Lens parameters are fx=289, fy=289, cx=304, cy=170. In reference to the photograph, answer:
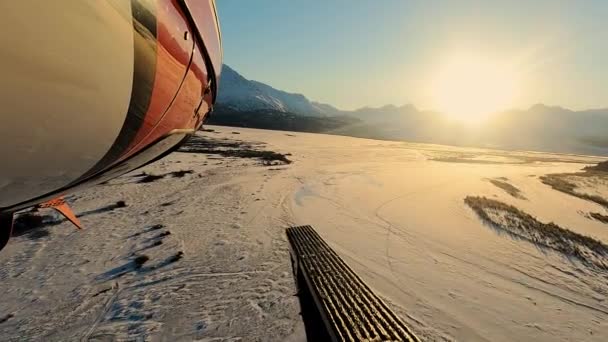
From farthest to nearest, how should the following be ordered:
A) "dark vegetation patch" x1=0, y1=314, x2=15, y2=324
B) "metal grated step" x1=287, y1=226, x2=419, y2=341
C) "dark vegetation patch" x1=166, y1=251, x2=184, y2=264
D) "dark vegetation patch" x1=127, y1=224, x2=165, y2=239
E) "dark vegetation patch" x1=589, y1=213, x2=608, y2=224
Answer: "dark vegetation patch" x1=589, y1=213, x2=608, y2=224, "dark vegetation patch" x1=127, y1=224, x2=165, y2=239, "dark vegetation patch" x1=166, y1=251, x2=184, y2=264, "dark vegetation patch" x1=0, y1=314, x2=15, y2=324, "metal grated step" x1=287, y1=226, x2=419, y2=341

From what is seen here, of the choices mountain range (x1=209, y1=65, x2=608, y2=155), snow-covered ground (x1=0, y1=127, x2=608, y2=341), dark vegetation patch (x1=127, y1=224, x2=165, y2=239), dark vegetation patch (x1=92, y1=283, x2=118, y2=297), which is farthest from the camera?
mountain range (x1=209, y1=65, x2=608, y2=155)

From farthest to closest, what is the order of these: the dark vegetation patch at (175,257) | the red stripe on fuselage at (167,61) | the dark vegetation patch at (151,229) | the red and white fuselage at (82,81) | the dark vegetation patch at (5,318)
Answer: the dark vegetation patch at (151,229), the dark vegetation patch at (175,257), the dark vegetation patch at (5,318), the red stripe on fuselage at (167,61), the red and white fuselage at (82,81)

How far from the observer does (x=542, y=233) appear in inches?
401

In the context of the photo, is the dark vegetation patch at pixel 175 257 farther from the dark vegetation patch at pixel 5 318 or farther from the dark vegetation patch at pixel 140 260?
the dark vegetation patch at pixel 5 318

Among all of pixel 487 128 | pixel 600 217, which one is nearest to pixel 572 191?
pixel 600 217

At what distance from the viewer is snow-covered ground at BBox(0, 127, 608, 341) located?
528 cm

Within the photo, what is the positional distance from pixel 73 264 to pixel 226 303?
4.27m

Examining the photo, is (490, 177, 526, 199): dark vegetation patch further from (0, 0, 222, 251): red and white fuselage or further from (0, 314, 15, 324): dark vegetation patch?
(0, 314, 15, 324): dark vegetation patch

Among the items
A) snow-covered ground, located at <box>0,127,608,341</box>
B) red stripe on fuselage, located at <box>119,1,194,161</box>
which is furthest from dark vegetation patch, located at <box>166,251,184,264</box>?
red stripe on fuselage, located at <box>119,1,194,161</box>

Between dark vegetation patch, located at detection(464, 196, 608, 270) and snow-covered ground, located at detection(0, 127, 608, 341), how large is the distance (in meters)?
0.53

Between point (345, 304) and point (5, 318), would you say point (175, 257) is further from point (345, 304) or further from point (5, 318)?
point (345, 304)

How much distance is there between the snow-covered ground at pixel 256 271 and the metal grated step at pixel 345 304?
1.29 m

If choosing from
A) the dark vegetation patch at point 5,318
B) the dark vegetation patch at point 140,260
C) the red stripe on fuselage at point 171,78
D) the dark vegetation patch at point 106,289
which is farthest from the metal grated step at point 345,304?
the dark vegetation patch at point 5,318

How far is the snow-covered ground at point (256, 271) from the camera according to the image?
528cm
